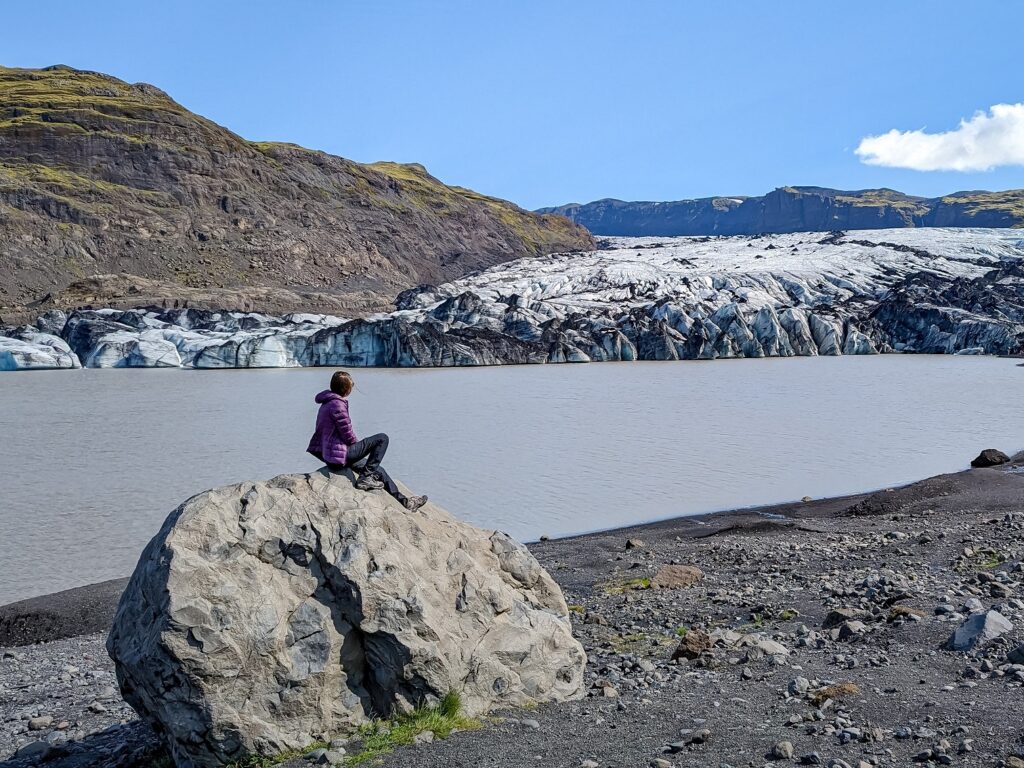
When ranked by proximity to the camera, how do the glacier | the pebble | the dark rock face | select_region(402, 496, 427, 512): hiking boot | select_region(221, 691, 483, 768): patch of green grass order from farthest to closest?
the glacier → the dark rock face → the pebble → select_region(402, 496, 427, 512): hiking boot → select_region(221, 691, 483, 768): patch of green grass

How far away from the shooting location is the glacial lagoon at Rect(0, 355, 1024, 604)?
16500 millimetres

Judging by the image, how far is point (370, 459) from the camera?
6871 mm

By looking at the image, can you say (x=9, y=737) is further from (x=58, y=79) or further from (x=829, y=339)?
(x=58, y=79)

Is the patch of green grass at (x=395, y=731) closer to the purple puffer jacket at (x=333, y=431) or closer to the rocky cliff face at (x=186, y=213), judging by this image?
the purple puffer jacket at (x=333, y=431)

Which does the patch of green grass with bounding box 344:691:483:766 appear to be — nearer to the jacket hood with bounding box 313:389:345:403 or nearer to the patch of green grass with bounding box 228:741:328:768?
the patch of green grass with bounding box 228:741:328:768

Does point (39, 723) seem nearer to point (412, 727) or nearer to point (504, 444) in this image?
point (412, 727)

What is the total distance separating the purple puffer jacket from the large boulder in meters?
0.17

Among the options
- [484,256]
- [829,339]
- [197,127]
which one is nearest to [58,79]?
[197,127]

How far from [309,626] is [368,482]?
1.19 m

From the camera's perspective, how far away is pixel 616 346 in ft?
219

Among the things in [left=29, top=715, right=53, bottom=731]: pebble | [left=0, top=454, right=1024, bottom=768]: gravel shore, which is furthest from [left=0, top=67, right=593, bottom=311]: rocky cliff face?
[left=29, top=715, right=53, bottom=731]: pebble

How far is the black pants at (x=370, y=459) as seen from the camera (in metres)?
6.78

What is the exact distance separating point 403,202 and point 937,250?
222ft

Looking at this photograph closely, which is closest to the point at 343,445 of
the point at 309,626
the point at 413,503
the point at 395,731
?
the point at 413,503
